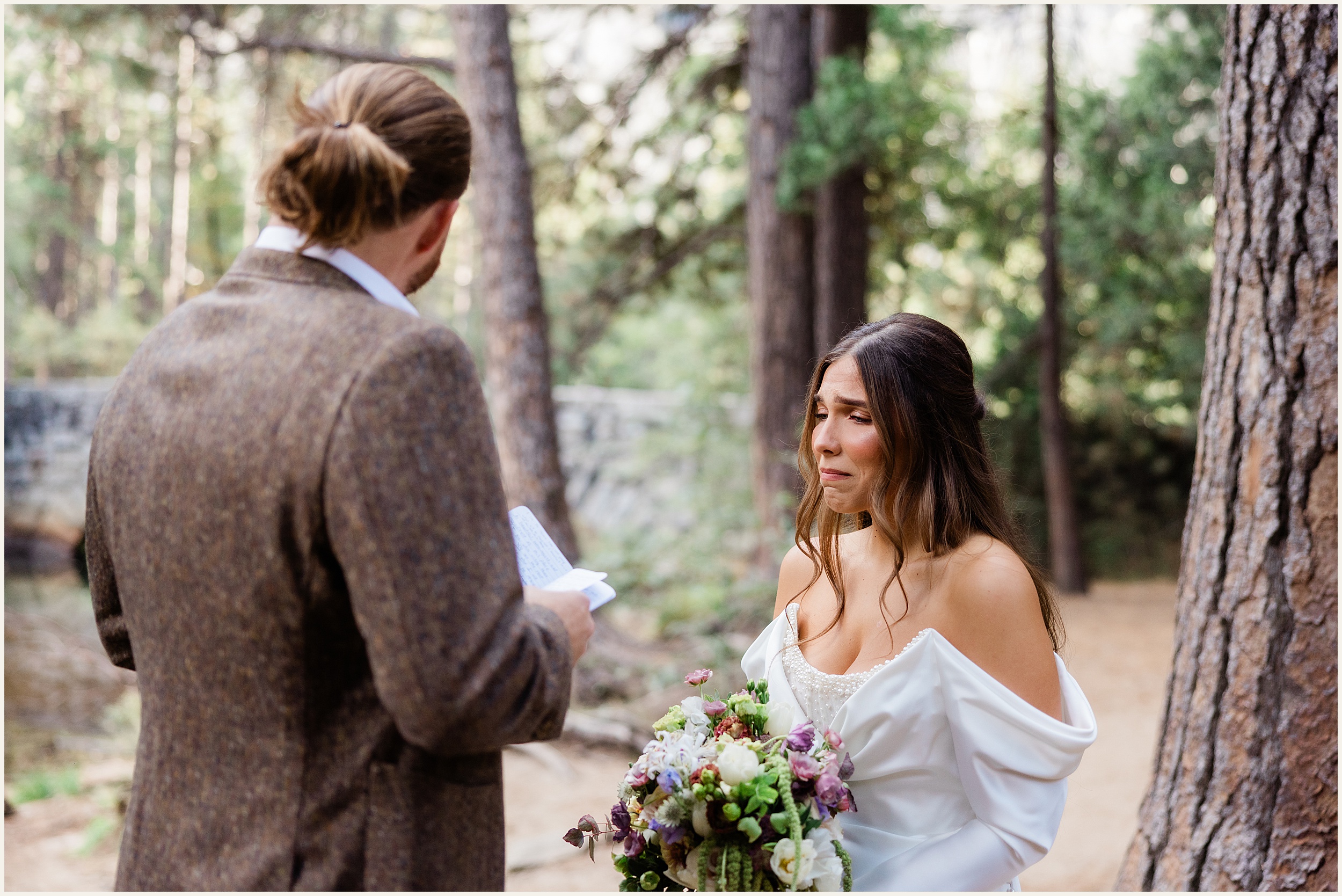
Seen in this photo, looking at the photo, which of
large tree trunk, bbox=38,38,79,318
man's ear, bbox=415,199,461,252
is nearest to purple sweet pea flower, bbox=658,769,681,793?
man's ear, bbox=415,199,461,252

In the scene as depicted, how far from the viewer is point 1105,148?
1062 cm

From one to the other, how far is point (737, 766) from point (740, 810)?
7cm

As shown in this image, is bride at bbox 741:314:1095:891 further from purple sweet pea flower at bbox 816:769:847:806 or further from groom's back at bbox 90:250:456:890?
groom's back at bbox 90:250:456:890

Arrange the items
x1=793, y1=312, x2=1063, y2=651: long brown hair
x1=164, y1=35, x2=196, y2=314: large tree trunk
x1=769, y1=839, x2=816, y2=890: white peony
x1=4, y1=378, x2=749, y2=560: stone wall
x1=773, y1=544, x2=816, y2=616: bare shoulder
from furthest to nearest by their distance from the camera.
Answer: x1=164, y1=35, x2=196, y2=314: large tree trunk, x1=4, y1=378, x2=749, y2=560: stone wall, x1=773, y1=544, x2=816, y2=616: bare shoulder, x1=793, y1=312, x2=1063, y2=651: long brown hair, x1=769, y1=839, x2=816, y2=890: white peony

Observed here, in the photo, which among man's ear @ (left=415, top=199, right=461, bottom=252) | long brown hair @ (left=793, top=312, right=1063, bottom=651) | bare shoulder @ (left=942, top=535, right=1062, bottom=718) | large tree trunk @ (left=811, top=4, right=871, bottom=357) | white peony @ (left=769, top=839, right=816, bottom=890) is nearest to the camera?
man's ear @ (left=415, top=199, right=461, bottom=252)

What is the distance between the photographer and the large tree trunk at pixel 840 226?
28.2 feet

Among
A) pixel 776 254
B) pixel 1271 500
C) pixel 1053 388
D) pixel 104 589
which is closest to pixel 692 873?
pixel 104 589

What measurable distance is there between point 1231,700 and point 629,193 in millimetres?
8878

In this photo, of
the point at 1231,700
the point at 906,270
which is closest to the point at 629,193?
the point at 906,270

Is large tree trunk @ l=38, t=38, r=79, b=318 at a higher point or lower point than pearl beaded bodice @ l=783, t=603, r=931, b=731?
higher

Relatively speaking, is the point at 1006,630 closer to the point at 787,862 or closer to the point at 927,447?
the point at 927,447

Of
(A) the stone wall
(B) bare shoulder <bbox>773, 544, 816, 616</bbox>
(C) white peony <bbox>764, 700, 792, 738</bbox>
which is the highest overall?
(B) bare shoulder <bbox>773, 544, 816, 616</bbox>

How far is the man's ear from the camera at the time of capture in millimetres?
1388

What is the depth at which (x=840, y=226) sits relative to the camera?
8711 millimetres
